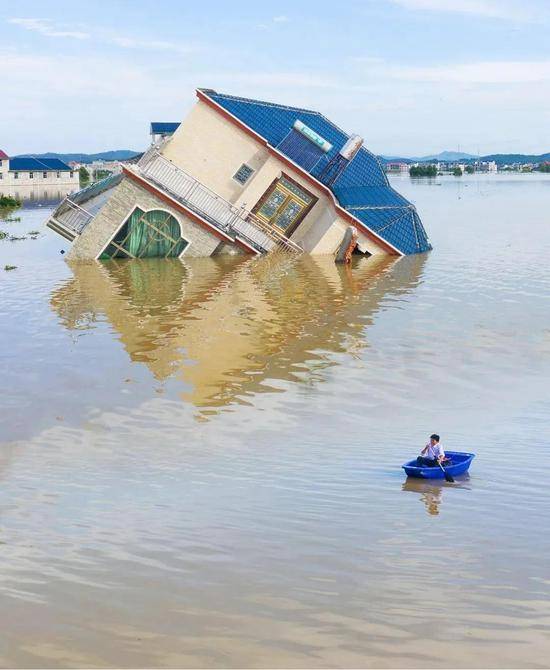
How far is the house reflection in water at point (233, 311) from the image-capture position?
30.2 m

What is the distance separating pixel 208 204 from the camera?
190 feet

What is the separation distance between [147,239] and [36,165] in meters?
113

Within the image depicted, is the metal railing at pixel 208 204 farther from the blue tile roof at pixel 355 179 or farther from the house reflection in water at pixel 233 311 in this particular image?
the blue tile roof at pixel 355 179

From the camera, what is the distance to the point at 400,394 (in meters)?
27.0

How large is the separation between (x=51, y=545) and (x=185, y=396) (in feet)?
35.8

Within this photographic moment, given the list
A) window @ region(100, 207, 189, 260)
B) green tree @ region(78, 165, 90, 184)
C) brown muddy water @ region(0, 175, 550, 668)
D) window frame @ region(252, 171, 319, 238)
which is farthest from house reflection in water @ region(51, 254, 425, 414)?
green tree @ region(78, 165, 90, 184)

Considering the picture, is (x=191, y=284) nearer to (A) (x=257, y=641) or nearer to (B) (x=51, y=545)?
(B) (x=51, y=545)

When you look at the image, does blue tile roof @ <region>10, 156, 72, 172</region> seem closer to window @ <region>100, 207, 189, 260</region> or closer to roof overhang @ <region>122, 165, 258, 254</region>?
window @ <region>100, 207, 189, 260</region>

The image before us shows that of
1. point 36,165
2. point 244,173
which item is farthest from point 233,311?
point 36,165

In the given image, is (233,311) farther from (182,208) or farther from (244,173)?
(244,173)

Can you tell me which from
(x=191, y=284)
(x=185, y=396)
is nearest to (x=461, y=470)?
(x=185, y=396)

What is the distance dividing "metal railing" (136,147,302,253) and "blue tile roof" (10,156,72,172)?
357ft

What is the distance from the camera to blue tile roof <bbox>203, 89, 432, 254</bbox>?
60875 millimetres

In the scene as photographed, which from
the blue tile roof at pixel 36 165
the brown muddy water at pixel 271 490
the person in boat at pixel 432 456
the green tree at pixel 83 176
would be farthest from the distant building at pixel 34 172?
the person in boat at pixel 432 456
